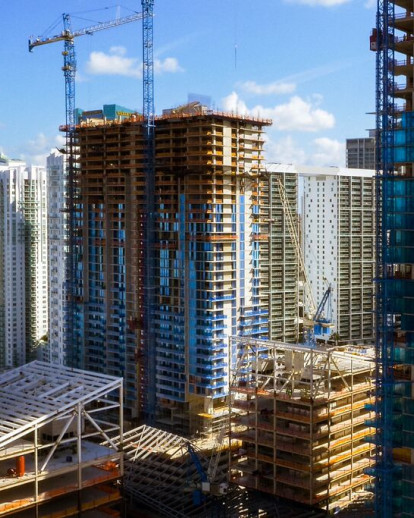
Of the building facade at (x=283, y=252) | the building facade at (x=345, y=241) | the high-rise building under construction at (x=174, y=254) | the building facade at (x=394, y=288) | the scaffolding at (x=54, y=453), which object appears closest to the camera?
the building facade at (x=394, y=288)

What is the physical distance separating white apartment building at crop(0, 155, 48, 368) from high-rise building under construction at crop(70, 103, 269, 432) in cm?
3129

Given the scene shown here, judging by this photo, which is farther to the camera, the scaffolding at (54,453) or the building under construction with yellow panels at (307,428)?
the building under construction with yellow panels at (307,428)

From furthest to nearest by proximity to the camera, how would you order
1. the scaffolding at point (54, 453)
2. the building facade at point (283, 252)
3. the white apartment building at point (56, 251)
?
the building facade at point (283, 252) < the white apartment building at point (56, 251) < the scaffolding at point (54, 453)

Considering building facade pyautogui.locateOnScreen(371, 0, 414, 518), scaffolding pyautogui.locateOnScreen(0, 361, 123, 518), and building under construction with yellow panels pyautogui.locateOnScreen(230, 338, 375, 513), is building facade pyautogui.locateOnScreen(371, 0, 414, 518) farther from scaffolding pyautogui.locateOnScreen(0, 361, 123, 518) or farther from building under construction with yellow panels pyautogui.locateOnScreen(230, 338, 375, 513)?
scaffolding pyautogui.locateOnScreen(0, 361, 123, 518)

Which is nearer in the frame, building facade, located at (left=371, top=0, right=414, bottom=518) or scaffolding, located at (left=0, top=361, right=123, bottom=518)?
building facade, located at (left=371, top=0, right=414, bottom=518)

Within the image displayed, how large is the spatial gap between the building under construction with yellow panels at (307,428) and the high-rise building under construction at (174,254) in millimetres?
16863

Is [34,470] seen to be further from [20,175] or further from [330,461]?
[20,175]

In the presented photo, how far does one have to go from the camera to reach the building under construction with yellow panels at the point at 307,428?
5819 centimetres

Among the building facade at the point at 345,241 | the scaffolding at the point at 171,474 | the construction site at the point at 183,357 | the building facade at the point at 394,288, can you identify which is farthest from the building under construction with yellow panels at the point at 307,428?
the building facade at the point at 345,241

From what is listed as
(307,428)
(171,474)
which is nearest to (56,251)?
(171,474)

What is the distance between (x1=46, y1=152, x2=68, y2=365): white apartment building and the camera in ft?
352

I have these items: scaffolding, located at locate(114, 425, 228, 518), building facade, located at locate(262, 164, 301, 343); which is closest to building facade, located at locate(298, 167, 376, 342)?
building facade, located at locate(262, 164, 301, 343)

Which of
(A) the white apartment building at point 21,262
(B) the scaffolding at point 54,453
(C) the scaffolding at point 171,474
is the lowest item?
(C) the scaffolding at point 171,474

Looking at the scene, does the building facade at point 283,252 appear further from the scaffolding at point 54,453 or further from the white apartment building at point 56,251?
the scaffolding at point 54,453
